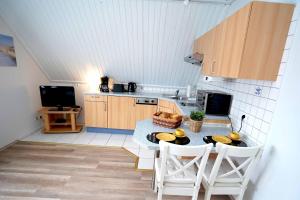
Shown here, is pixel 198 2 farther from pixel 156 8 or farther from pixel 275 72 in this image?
pixel 275 72

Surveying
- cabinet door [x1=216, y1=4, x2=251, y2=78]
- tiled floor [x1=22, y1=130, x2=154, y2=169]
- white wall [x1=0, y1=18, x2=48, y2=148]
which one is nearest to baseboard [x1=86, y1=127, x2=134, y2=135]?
tiled floor [x1=22, y1=130, x2=154, y2=169]

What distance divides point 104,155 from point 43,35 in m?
2.47

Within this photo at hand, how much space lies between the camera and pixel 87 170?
7.43ft

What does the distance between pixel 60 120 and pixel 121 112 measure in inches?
57.8

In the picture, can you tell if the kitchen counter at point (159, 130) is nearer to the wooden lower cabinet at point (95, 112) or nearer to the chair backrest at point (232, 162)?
the chair backrest at point (232, 162)

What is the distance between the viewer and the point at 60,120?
3.63 meters

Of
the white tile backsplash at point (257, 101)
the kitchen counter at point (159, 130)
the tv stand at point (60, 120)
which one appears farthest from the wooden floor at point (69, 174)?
the white tile backsplash at point (257, 101)

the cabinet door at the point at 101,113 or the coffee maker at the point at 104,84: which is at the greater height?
the coffee maker at the point at 104,84

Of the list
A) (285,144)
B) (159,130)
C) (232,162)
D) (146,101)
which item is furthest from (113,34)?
(285,144)

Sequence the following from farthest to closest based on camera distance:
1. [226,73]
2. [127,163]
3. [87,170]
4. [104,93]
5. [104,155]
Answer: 1. [104,93]
2. [104,155]
3. [127,163]
4. [87,170]
5. [226,73]

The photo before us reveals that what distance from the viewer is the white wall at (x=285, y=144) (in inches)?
45.6

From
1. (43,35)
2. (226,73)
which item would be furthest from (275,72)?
(43,35)

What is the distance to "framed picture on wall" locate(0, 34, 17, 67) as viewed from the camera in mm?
2555

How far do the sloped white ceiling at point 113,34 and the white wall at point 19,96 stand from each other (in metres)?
0.23
